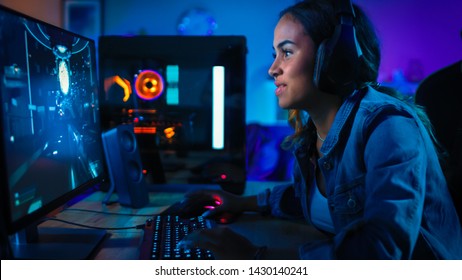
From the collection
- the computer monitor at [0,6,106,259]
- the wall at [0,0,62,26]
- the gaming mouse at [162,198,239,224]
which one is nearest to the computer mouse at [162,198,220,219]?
the gaming mouse at [162,198,239,224]

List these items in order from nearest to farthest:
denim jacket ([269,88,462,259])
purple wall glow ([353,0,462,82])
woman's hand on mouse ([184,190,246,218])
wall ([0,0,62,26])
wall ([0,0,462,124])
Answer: denim jacket ([269,88,462,259]) → woman's hand on mouse ([184,190,246,218]) → wall ([0,0,62,26]) → purple wall glow ([353,0,462,82]) → wall ([0,0,462,124])

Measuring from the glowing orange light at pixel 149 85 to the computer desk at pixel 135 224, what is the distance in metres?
0.30

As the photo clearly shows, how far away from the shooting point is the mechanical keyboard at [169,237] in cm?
66

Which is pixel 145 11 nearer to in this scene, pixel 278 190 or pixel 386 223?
pixel 278 190

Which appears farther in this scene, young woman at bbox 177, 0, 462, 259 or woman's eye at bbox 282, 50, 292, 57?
woman's eye at bbox 282, 50, 292, 57

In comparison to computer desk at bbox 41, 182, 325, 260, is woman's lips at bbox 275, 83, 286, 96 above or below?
above

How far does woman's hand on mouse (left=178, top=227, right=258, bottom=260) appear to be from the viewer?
0.66 m

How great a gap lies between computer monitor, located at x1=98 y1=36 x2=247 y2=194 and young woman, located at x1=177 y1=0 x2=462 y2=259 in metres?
0.25

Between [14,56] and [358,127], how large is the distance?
534 mm

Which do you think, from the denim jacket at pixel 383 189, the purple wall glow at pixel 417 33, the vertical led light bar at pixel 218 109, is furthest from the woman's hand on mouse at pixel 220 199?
the purple wall glow at pixel 417 33

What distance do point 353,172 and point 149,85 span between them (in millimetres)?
699

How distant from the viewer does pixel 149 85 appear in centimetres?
120

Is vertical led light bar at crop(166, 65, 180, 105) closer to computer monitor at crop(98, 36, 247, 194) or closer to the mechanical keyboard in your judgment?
computer monitor at crop(98, 36, 247, 194)

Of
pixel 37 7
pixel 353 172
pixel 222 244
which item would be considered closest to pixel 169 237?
pixel 222 244
